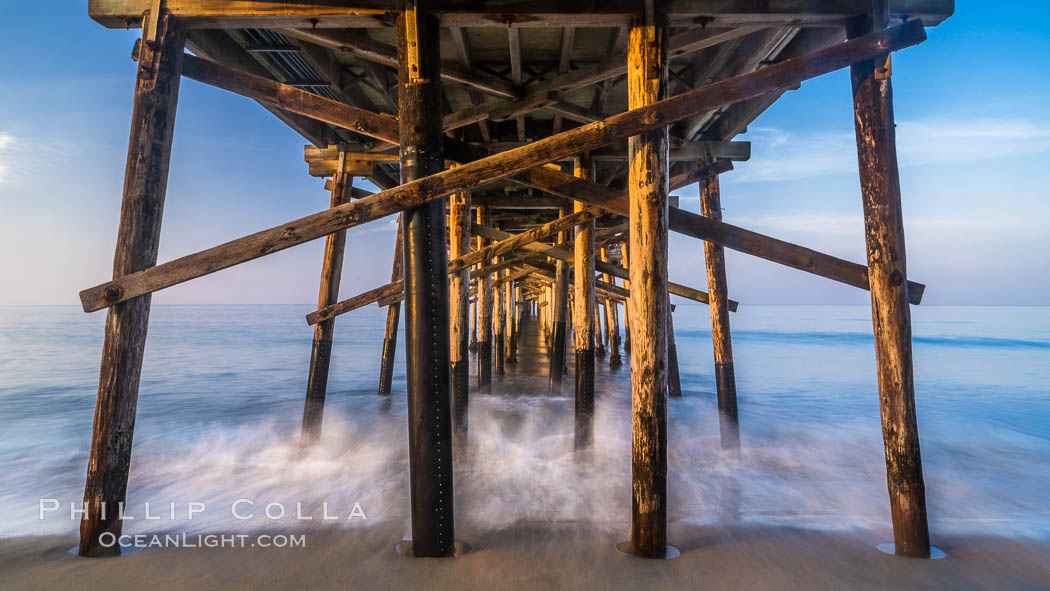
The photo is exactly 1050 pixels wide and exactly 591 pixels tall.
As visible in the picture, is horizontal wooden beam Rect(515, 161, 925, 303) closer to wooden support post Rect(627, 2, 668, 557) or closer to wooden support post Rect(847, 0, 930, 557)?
wooden support post Rect(847, 0, 930, 557)

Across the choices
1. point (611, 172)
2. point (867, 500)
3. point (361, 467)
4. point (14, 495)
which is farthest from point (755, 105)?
point (14, 495)

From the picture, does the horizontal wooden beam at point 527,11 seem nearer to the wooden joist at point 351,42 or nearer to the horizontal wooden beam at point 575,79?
the wooden joist at point 351,42

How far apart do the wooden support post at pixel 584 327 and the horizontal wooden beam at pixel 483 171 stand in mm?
3765

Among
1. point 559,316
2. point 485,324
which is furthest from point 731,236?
point 485,324

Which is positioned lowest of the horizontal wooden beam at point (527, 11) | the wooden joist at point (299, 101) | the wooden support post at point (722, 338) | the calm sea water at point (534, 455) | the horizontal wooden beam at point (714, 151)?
the calm sea water at point (534, 455)

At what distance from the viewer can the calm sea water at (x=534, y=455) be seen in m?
4.65

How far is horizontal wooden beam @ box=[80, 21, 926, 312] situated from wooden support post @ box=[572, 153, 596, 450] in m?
3.76

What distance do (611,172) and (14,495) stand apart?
9.32 metres

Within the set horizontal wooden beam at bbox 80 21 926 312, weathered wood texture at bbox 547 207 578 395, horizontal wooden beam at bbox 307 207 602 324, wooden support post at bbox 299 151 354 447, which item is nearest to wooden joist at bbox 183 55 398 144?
horizontal wooden beam at bbox 80 21 926 312

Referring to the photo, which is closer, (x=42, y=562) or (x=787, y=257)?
(x=42, y=562)

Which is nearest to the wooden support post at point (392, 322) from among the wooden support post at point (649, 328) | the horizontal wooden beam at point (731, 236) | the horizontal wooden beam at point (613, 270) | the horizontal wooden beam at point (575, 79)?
the horizontal wooden beam at point (613, 270)

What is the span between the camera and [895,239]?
3.23 meters

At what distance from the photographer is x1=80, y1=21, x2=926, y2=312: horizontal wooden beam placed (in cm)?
281

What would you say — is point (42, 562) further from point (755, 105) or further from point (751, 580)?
point (755, 105)
